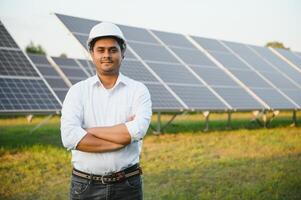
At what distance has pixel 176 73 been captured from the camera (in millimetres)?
13312

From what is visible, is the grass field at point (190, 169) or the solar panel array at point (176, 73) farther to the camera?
the solar panel array at point (176, 73)

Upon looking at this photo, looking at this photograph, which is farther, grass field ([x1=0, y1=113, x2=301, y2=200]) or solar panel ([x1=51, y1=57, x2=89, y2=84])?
solar panel ([x1=51, y1=57, x2=89, y2=84])

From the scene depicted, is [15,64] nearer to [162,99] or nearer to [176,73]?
[162,99]

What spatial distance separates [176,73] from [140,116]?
34.3ft

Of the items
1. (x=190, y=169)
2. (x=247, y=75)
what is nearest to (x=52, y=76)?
(x=247, y=75)

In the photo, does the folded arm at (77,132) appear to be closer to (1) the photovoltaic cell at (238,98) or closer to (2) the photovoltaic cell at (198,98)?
(2) the photovoltaic cell at (198,98)

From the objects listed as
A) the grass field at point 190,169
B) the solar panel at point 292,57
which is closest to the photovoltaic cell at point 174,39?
the grass field at point 190,169

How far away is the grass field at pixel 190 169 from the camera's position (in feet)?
18.9

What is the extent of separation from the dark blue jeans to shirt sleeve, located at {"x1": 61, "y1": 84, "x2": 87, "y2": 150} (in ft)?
0.80

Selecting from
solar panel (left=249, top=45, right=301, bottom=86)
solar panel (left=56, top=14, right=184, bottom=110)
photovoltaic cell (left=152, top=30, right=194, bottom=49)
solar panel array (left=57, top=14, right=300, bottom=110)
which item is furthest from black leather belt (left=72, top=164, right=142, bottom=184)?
solar panel (left=249, top=45, right=301, bottom=86)

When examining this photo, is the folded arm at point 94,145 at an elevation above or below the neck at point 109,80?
below

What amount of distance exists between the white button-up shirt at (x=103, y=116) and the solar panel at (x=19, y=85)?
6.00 metres

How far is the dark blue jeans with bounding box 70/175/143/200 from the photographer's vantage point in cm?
282

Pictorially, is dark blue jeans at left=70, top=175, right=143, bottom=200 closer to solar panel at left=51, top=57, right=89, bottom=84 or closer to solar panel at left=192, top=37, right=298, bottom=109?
solar panel at left=51, top=57, right=89, bottom=84
